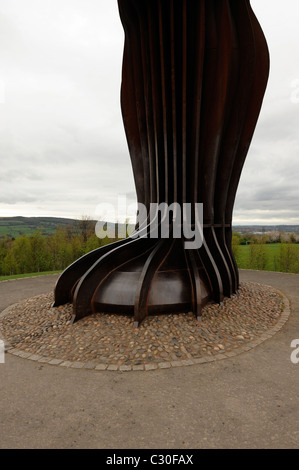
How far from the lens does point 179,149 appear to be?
8859 mm

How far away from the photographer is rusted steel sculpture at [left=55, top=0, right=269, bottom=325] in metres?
7.46

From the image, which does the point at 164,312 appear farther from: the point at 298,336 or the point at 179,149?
the point at 179,149

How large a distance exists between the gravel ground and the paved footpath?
476 mm

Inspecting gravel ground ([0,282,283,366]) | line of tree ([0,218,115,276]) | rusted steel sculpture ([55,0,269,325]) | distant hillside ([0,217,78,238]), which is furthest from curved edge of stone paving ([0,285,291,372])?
distant hillside ([0,217,78,238])

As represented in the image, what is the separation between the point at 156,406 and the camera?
395 cm

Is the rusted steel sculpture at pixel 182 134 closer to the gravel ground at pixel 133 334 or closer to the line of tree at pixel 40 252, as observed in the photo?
the gravel ground at pixel 133 334

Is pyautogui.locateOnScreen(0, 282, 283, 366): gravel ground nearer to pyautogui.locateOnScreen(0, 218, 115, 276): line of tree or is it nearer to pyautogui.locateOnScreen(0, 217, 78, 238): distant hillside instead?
pyautogui.locateOnScreen(0, 218, 115, 276): line of tree

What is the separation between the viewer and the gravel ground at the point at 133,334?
553 centimetres

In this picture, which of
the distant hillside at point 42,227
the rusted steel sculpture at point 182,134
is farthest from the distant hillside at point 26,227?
the rusted steel sculpture at point 182,134

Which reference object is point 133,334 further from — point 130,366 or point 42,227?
point 42,227

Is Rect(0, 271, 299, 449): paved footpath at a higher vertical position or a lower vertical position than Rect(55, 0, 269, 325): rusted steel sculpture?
lower

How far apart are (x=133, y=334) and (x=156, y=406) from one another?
7.72ft

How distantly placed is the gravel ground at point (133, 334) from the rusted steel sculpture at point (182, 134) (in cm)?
47

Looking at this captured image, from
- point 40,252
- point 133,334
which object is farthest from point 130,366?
point 40,252
